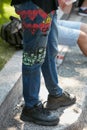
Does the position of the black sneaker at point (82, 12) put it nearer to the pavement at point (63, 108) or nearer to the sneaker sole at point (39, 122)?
the pavement at point (63, 108)

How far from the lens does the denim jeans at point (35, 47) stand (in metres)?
3.09

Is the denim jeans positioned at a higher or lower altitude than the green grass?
higher

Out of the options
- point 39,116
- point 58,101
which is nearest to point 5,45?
point 58,101

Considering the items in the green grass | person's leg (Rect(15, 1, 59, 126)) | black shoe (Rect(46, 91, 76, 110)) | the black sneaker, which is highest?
person's leg (Rect(15, 1, 59, 126))

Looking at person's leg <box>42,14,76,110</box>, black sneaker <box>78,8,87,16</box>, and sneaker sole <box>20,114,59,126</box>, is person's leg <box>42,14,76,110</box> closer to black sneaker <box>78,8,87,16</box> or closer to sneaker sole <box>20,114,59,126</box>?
sneaker sole <box>20,114,59,126</box>

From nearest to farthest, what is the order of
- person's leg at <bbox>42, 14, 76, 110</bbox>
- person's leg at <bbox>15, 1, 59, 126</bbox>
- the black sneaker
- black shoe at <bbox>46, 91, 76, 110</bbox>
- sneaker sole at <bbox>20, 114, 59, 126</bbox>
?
1. person's leg at <bbox>15, 1, 59, 126</bbox>
2. person's leg at <bbox>42, 14, 76, 110</bbox>
3. sneaker sole at <bbox>20, 114, 59, 126</bbox>
4. black shoe at <bbox>46, 91, 76, 110</bbox>
5. the black sneaker

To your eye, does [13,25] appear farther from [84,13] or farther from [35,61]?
[84,13]

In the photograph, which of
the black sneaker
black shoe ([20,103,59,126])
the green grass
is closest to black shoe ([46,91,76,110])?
black shoe ([20,103,59,126])

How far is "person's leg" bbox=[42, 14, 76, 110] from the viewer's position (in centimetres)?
346

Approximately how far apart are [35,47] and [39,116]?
2.31ft

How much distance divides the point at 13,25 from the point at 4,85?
1288 mm

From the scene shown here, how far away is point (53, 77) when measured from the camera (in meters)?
3.64

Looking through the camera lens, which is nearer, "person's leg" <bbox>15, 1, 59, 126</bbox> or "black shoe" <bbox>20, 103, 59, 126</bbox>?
"person's leg" <bbox>15, 1, 59, 126</bbox>

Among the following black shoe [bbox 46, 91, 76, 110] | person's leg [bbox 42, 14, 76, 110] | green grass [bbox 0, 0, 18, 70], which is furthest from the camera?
green grass [bbox 0, 0, 18, 70]
